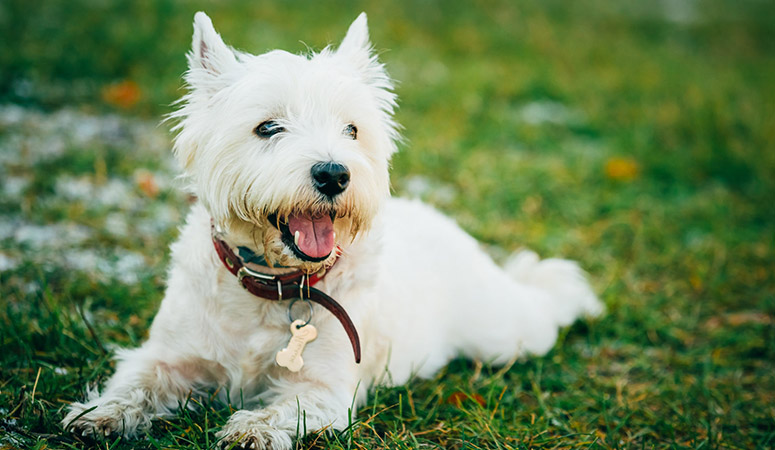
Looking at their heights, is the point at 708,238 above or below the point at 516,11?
below

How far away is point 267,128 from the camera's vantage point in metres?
2.49

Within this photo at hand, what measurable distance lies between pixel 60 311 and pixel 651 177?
552cm

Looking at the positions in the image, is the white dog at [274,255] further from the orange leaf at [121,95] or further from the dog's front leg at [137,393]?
the orange leaf at [121,95]

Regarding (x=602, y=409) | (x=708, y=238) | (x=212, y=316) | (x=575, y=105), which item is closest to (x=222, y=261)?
(x=212, y=316)

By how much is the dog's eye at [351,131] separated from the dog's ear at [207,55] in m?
0.53

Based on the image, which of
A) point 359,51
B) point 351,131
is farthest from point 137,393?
point 359,51

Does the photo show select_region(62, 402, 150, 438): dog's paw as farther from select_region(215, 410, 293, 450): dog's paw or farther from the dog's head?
the dog's head

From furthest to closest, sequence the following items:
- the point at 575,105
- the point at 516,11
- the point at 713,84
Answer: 1. the point at 516,11
2. the point at 713,84
3. the point at 575,105

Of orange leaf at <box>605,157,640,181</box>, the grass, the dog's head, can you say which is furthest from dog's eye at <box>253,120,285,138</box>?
orange leaf at <box>605,157,640,181</box>

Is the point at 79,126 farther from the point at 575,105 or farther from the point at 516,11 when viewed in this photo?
the point at 516,11

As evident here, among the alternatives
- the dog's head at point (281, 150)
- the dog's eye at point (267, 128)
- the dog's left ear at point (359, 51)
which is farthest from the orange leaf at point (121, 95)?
the dog's eye at point (267, 128)

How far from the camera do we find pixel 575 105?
8.07 m

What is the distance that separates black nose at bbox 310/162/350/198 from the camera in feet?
7.61

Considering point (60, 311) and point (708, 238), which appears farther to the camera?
point (708, 238)
